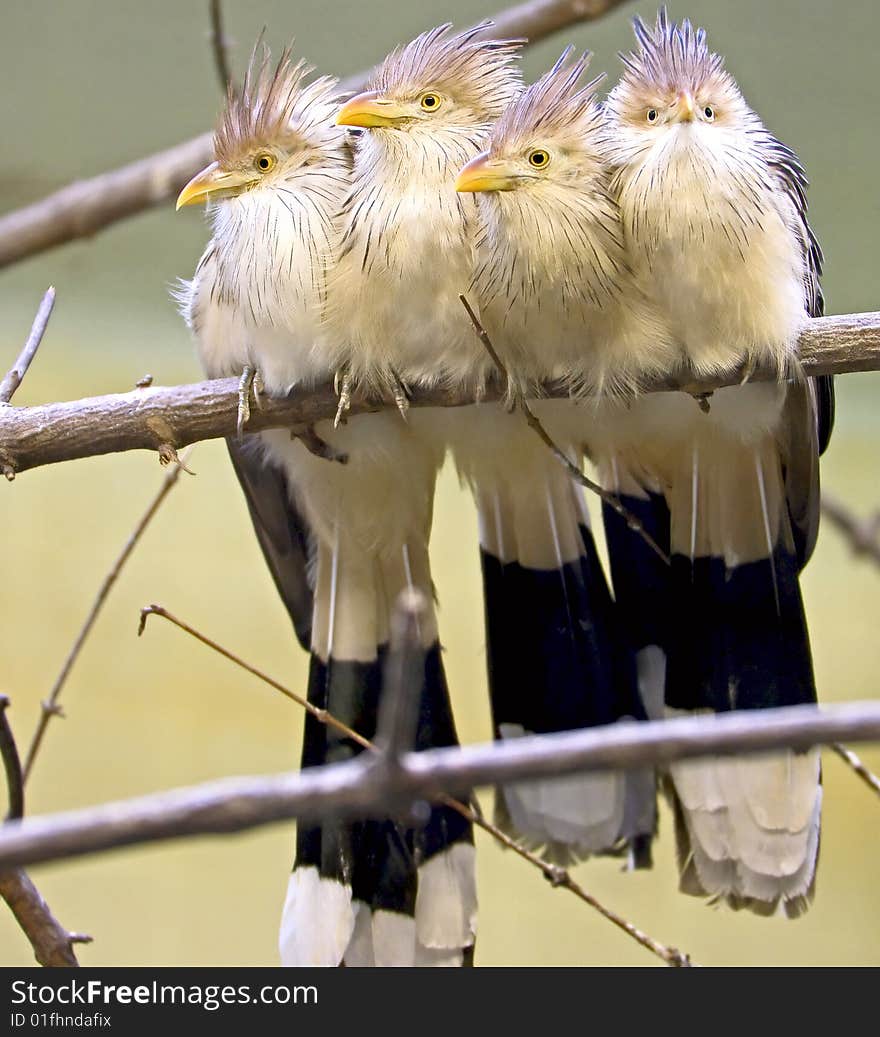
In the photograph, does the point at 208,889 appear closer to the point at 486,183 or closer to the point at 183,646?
the point at 183,646

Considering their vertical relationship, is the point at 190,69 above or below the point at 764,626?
above

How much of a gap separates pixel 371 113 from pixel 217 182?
0.27 metres

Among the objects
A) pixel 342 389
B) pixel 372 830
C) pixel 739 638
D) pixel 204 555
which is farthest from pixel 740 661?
pixel 204 555

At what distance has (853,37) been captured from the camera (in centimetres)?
276

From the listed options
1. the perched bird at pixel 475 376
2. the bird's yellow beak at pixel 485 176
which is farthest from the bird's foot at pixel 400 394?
the bird's yellow beak at pixel 485 176

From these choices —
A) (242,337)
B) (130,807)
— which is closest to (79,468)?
(242,337)

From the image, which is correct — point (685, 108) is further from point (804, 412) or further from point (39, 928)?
point (39, 928)

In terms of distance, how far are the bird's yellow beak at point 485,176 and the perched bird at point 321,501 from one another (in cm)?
23

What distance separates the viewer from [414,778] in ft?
2.56

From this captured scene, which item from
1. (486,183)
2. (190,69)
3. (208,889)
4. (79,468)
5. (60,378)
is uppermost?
(190,69)

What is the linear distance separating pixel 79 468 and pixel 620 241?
2.56 m

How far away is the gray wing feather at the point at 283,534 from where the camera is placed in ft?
7.23
